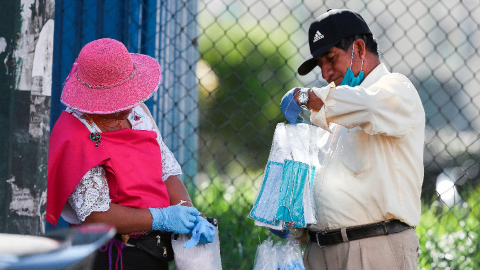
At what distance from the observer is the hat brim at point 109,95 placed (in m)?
2.08

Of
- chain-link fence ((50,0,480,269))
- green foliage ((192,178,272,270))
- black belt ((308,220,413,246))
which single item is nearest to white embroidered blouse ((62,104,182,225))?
black belt ((308,220,413,246))

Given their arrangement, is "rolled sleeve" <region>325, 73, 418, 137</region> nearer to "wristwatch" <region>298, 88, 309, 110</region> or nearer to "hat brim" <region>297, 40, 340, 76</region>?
"wristwatch" <region>298, 88, 309, 110</region>

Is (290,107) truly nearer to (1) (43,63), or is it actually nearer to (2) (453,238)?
(1) (43,63)

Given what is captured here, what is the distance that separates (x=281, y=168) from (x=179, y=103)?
1.66 metres

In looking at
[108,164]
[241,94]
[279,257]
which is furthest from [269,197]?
[241,94]

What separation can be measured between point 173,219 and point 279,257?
19.9 inches

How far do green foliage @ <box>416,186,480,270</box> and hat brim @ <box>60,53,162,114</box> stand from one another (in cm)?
262

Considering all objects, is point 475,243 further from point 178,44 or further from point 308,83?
point 178,44

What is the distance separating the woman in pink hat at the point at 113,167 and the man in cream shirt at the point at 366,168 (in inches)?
21.2

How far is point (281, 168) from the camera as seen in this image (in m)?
2.34

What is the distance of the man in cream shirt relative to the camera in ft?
6.98

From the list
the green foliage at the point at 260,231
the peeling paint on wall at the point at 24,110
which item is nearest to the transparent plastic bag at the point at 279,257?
the peeling paint on wall at the point at 24,110

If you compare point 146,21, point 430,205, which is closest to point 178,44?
point 146,21

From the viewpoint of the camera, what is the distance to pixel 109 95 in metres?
2.11
